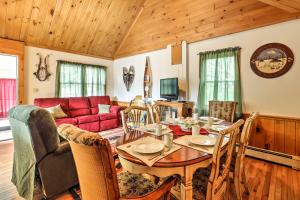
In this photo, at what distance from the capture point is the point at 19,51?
4086 mm

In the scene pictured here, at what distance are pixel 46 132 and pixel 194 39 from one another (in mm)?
3610

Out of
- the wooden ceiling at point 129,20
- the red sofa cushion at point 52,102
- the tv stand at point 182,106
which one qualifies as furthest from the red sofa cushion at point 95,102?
the tv stand at point 182,106

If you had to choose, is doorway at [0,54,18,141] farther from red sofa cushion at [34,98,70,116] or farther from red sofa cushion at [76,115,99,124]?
red sofa cushion at [76,115,99,124]

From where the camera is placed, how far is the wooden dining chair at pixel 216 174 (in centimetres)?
117

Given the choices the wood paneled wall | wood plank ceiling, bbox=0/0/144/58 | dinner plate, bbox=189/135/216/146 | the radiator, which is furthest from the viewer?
wood plank ceiling, bbox=0/0/144/58

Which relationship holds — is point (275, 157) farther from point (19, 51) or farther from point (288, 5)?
point (19, 51)

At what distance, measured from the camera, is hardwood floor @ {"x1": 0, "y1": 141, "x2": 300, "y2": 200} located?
6.50 ft

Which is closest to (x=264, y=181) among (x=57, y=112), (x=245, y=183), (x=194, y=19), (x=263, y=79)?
(x=245, y=183)

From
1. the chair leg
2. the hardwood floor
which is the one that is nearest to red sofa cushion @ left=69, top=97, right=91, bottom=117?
the hardwood floor

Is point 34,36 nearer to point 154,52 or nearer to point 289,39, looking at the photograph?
point 154,52

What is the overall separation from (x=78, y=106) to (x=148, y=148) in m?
4.06

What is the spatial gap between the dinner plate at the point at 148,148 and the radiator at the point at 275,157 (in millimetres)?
2599

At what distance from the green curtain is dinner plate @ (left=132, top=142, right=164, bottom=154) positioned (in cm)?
256

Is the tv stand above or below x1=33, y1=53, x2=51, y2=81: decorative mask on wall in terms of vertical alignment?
below
